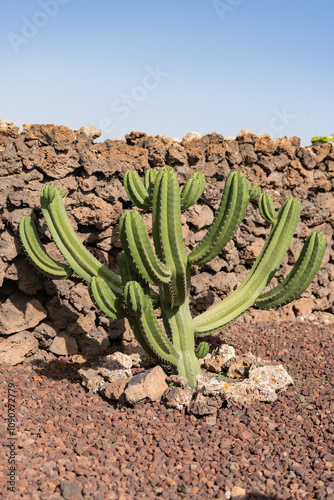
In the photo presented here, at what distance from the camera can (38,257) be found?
4.82 meters

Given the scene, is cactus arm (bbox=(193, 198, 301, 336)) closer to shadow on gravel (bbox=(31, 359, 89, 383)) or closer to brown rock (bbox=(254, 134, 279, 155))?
shadow on gravel (bbox=(31, 359, 89, 383))

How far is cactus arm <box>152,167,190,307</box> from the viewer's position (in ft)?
13.7

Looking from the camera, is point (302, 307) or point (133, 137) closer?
point (133, 137)

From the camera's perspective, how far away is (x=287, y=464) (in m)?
3.55

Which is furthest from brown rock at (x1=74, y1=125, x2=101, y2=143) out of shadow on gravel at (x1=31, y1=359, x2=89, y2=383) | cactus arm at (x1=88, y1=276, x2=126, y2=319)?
shadow on gravel at (x1=31, y1=359, x2=89, y2=383)

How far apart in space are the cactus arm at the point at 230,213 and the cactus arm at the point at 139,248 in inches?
20.2

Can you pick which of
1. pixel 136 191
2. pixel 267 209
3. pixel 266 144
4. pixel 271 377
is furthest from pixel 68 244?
pixel 266 144

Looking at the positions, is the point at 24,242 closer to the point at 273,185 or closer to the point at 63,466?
the point at 63,466

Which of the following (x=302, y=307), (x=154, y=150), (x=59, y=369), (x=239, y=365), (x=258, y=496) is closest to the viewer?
(x=258, y=496)

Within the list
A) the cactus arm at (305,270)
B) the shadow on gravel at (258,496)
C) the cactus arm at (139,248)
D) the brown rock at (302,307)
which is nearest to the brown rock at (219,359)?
the cactus arm at (305,270)

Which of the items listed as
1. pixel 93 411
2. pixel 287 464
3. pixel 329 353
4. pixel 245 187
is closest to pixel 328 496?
pixel 287 464

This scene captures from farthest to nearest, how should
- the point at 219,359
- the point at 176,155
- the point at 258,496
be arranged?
the point at 176,155 < the point at 219,359 < the point at 258,496

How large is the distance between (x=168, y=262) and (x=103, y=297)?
2.15ft

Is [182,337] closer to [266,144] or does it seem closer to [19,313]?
[19,313]
